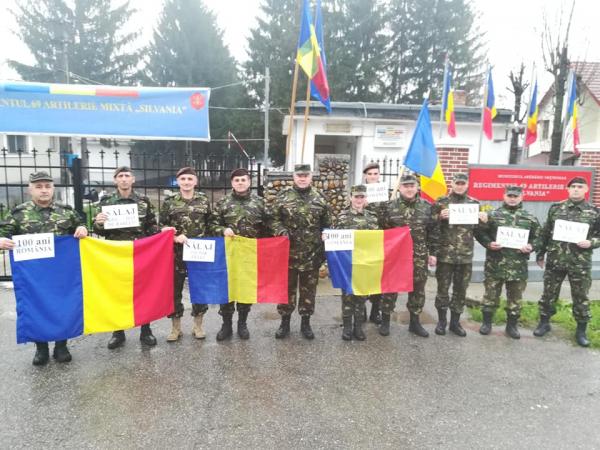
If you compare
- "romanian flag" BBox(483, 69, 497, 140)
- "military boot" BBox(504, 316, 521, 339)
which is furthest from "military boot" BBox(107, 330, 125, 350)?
"romanian flag" BBox(483, 69, 497, 140)

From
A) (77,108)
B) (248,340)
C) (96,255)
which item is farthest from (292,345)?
(77,108)

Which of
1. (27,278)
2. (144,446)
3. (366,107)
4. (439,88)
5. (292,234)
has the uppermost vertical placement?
(439,88)

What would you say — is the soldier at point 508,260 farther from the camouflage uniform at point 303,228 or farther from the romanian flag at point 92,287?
the romanian flag at point 92,287

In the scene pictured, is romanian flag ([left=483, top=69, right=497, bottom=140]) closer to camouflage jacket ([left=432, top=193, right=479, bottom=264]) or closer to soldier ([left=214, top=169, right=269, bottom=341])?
camouflage jacket ([left=432, top=193, right=479, bottom=264])

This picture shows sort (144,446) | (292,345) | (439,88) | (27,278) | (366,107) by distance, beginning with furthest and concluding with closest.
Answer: (439,88) → (366,107) → (292,345) → (27,278) → (144,446)

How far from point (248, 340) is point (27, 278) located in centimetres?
224

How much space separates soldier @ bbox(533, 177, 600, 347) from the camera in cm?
488

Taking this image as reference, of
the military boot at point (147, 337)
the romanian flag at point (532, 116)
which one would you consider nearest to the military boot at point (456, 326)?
the military boot at point (147, 337)

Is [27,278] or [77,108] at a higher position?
[77,108]

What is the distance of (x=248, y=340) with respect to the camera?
4.86m

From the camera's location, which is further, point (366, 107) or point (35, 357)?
point (366, 107)

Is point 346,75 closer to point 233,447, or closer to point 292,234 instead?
point 292,234

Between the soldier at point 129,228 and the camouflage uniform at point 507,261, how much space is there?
3.73 metres

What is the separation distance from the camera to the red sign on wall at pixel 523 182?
762 centimetres
